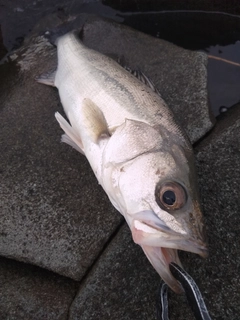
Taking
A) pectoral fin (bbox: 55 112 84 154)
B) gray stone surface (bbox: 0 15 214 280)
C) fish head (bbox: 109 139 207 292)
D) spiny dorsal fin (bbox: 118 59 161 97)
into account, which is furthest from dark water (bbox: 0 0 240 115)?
fish head (bbox: 109 139 207 292)

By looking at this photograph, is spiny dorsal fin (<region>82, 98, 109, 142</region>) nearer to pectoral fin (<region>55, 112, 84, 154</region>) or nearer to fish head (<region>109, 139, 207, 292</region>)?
pectoral fin (<region>55, 112, 84, 154</region>)

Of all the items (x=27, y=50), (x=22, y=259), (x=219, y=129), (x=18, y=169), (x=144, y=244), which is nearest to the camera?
(x=144, y=244)

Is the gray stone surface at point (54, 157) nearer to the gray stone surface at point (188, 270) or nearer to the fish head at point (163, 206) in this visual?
the gray stone surface at point (188, 270)

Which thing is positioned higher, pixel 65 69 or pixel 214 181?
pixel 65 69

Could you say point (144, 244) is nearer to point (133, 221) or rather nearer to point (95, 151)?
point (133, 221)

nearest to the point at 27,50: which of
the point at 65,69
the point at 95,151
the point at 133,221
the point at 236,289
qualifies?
the point at 65,69

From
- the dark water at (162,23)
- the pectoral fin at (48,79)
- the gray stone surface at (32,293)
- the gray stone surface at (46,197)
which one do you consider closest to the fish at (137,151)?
the pectoral fin at (48,79)
